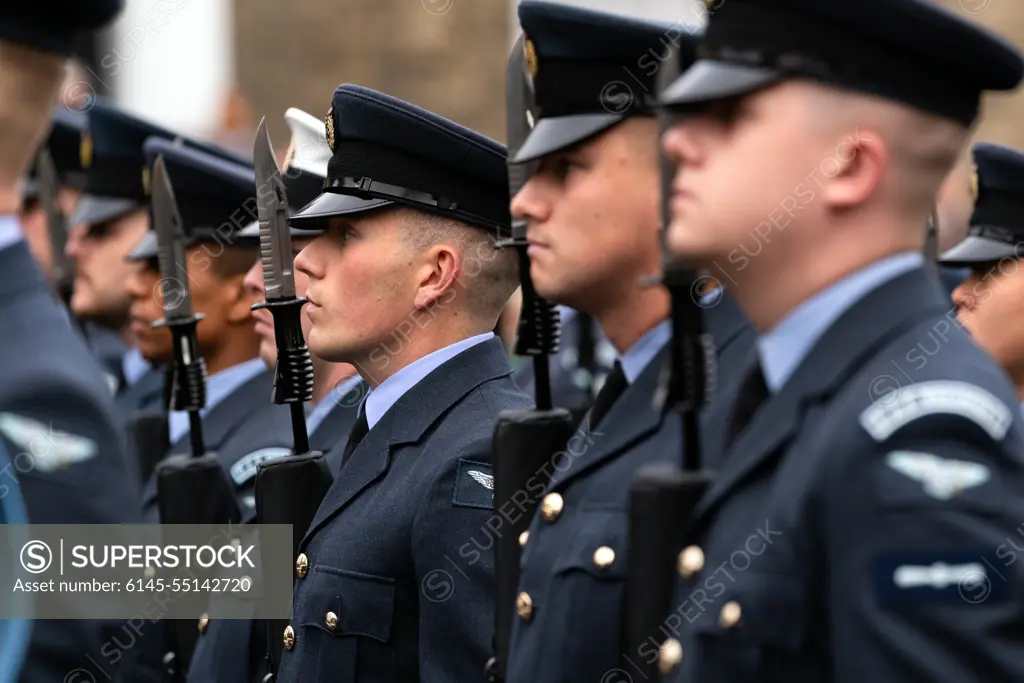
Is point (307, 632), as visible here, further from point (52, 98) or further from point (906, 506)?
point (906, 506)

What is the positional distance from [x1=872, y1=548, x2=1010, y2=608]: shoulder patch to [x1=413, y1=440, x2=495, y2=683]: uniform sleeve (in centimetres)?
153

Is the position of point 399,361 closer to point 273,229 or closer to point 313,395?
point 273,229

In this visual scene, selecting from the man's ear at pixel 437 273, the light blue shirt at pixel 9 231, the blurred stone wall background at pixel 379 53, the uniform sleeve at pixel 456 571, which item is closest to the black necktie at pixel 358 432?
the man's ear at pixel 437 273

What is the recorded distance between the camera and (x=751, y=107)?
252cm

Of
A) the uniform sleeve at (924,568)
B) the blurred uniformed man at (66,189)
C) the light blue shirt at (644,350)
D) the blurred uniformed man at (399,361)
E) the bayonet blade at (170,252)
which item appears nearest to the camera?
the uniform sleeve at (924,568)

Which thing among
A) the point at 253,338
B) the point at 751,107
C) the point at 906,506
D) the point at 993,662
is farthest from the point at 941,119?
the point at 253,338

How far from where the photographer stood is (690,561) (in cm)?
251

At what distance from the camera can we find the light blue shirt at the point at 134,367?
7561 mm

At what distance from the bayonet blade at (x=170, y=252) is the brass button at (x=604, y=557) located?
2220mm

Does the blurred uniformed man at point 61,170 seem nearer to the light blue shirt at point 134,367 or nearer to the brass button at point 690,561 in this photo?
the light blue shirt at point 134,367

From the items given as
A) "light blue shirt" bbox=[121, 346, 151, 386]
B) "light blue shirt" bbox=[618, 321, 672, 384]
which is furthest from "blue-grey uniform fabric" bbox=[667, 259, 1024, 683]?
"light blue shirt" bbox=[121, 346, 151, 386]

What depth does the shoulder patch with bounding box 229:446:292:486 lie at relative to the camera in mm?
4984

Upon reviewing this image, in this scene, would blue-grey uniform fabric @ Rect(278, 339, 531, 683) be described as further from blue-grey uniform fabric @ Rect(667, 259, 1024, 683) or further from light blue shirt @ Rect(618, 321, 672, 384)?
blue-grey uniform fabric @ Rect(667, 259, 1024, 683)

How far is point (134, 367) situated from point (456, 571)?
171 inches
